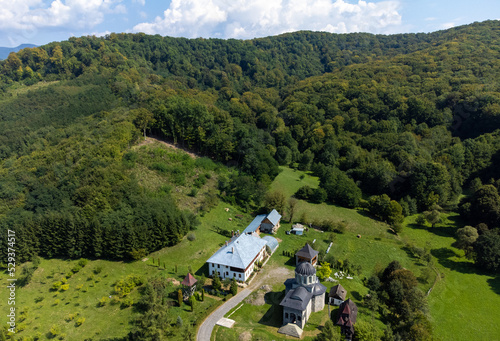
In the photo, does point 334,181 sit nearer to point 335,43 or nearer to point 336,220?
point 336,220

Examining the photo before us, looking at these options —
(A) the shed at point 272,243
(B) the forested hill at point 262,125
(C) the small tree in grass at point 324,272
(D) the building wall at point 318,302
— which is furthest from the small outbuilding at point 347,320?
(B) the forested hill at point 262,125

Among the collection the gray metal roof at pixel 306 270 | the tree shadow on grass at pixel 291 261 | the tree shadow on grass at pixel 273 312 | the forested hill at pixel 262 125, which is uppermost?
the forested hill at pixel 262 125

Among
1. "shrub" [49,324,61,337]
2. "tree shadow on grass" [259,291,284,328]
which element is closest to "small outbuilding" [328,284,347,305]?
"tree shadow on grass" [259,291,284,328]

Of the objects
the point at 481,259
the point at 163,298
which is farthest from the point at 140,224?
the point at 481,259

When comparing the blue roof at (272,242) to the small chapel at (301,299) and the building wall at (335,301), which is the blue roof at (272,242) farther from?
the building wall at (335,301)

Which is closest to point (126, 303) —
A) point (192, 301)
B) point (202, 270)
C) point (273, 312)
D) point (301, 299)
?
point (192, 301)

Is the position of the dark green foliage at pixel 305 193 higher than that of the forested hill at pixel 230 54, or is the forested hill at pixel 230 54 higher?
the forested hill at pixel 230 54
